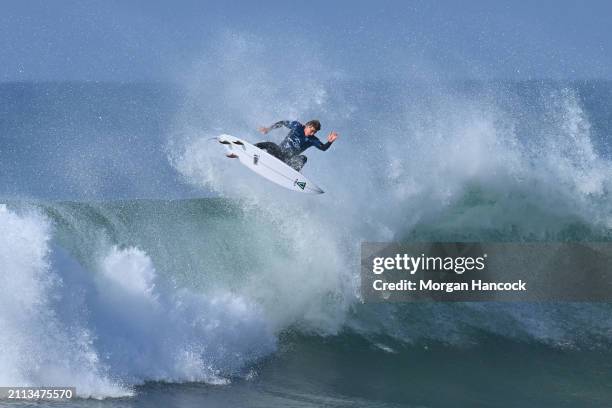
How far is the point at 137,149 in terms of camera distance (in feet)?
109

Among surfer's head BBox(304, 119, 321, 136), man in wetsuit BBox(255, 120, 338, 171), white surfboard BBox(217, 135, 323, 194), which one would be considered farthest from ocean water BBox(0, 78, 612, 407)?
surfer's head BBox(304, 119, 321, 136)

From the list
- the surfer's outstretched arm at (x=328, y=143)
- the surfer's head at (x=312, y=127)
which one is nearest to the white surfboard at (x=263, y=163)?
the surfer's head at (x=312, y=127)

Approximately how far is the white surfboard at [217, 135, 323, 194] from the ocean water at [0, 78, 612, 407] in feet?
4.79

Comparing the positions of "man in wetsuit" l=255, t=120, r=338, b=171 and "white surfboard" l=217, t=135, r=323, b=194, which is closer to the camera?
"man in wetsuit" l=255, t=120, r=338, b=171

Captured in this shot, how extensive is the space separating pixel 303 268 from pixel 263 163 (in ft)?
8.31

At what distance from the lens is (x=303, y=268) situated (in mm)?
16906

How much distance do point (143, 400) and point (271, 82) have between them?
10203 mm

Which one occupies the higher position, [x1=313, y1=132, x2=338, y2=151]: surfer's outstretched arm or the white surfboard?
the white surfboard

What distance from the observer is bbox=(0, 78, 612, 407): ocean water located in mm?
13203

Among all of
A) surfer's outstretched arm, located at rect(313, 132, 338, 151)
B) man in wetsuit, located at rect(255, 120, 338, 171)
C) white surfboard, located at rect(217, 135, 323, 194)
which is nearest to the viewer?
surfer's outstretched arm, located at rect(313, 132, 338, 151)

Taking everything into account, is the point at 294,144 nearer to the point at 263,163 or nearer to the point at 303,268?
the point at 263,163

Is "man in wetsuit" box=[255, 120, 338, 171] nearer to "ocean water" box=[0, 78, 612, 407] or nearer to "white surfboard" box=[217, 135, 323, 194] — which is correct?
"white surfboard" box=[217, 135, 323, 194]

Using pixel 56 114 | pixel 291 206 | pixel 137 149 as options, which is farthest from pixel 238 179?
pixel 56 114

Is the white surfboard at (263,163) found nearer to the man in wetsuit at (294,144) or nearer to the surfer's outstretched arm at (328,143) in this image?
the man in wetsuit at (294,144)
